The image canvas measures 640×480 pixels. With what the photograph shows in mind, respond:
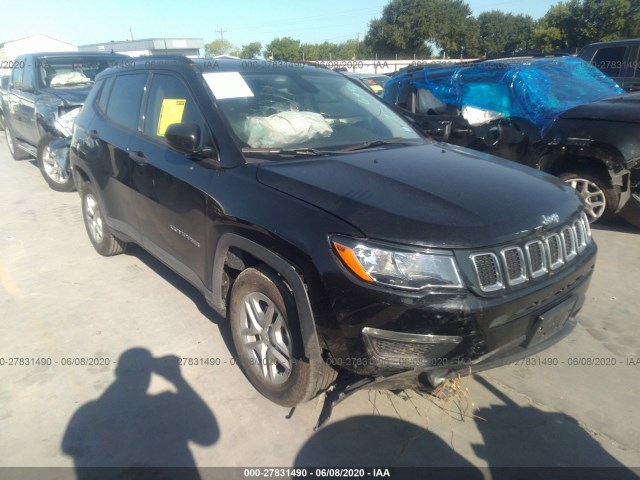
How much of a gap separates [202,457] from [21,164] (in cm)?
999

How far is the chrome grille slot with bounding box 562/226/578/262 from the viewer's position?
8.07 ft

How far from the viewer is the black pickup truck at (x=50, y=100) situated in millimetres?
7176

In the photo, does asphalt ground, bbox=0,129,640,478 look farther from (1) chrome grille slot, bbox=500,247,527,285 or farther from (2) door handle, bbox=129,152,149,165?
(2) door handle, bbox=129,152,149,165

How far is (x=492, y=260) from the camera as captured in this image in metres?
2.10

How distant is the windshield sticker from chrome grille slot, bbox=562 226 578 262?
2.07 m

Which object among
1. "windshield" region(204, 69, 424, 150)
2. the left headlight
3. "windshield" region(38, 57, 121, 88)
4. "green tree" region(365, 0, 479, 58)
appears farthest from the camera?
"green tree" region(365, 0, 479, 58)

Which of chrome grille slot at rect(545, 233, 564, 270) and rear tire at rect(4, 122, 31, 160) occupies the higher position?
chrome grille slot at rect(545, 233, 564, 270)

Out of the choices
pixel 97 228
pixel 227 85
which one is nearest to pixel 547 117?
pixel 227 85

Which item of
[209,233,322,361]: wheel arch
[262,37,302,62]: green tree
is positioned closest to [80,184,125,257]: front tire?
[209,233,322,361]: wheel arch

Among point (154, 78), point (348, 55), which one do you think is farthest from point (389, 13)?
point (154, 78)

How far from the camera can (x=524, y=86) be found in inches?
220

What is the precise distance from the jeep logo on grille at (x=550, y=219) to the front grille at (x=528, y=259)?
0.19 ft

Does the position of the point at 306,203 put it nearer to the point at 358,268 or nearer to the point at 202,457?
the point at 358,268

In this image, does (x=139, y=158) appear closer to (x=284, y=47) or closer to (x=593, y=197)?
(x=593, y=197)
